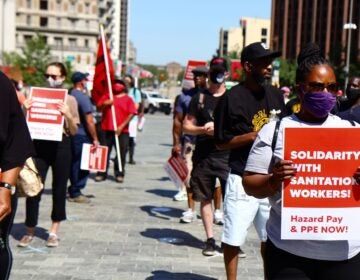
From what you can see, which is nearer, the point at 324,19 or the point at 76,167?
the point at 76,167

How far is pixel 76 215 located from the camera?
8375 millimetres

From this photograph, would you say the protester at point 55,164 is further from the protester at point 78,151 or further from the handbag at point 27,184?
the handbag at point 27,184

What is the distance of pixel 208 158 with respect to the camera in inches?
251

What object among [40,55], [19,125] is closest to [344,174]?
[19,125]

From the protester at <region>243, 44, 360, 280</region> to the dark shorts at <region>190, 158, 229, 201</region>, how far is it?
323 cm

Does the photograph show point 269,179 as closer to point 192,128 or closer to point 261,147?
point 261,147

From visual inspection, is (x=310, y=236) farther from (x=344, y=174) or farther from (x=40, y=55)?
(x=40, y=55)

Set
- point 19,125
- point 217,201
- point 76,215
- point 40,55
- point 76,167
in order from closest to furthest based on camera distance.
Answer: point 19,125, point 217,201, point 76,215, point 76,167, point 40,55

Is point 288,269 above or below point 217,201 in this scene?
above

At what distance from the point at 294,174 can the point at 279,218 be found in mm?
312

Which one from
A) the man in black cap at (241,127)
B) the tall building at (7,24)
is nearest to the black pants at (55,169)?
the man in black cap at (241,127)

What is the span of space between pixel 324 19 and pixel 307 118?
10304cm

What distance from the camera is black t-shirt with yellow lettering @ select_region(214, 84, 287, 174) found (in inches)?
187

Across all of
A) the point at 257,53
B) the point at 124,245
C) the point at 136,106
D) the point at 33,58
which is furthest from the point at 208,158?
the point at 33,58
